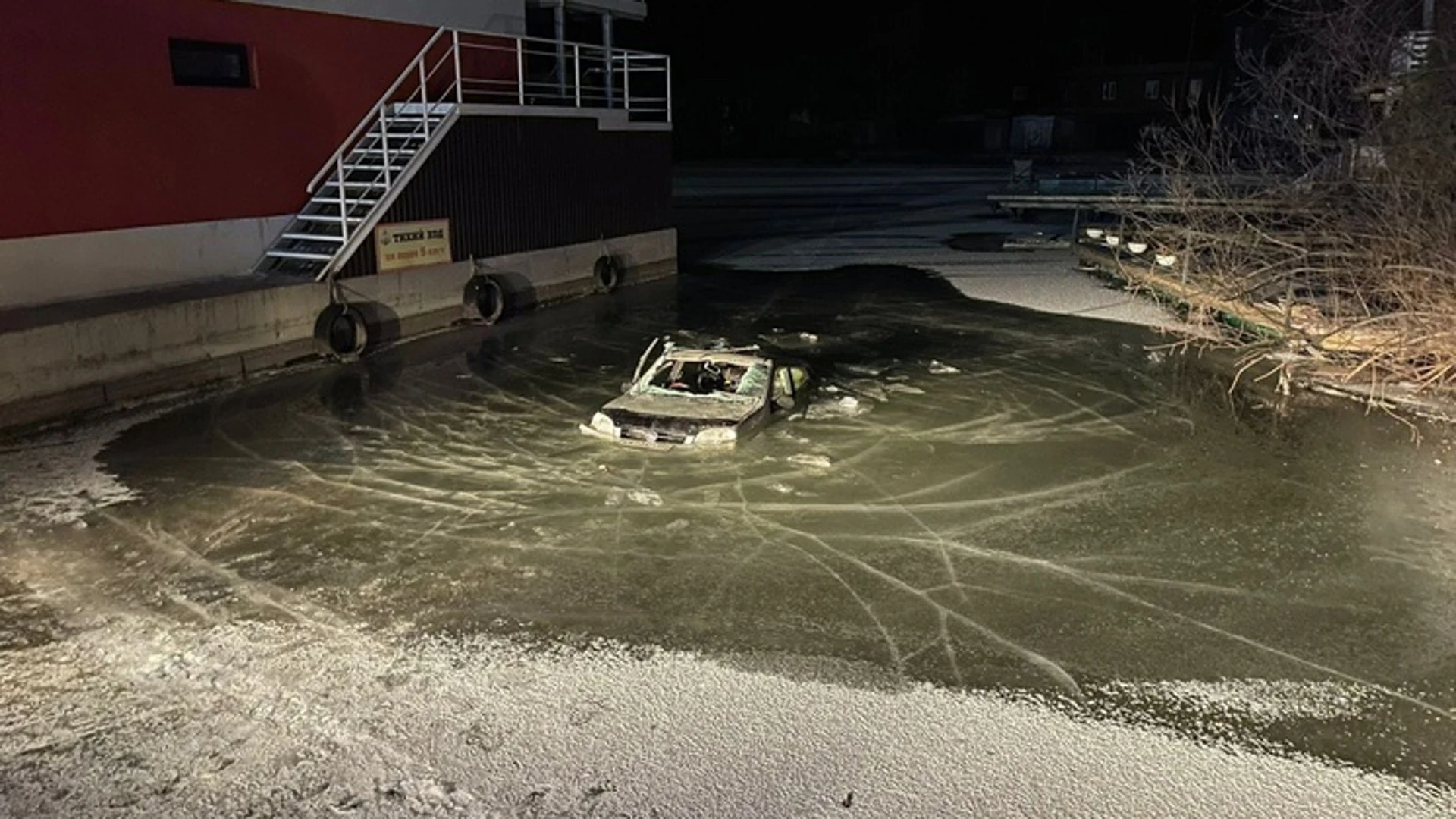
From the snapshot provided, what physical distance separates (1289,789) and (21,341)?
1227 cm

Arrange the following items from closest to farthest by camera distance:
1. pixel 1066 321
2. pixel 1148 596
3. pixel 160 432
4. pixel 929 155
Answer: pixel 1148 596 → pixel 160 432 → pixel 1066 321 → pixel 929 155

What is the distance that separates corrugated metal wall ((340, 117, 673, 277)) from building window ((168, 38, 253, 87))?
2.71 meters

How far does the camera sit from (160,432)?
1123 cm

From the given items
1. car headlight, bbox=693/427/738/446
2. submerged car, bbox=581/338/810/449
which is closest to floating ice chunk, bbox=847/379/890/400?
submerged car, bbox=581/338/810/449

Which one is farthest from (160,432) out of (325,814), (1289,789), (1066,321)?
(1066,321)

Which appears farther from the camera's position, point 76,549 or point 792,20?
point 792,20

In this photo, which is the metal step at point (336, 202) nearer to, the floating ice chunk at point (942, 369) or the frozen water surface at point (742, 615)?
the frozen water surface at point (742, 615)

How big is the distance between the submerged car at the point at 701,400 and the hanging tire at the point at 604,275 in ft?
26.8

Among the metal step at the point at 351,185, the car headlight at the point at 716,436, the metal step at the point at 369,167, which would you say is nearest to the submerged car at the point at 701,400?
the car headlight at the point at 716,436

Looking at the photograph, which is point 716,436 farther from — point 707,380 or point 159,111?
point 159,111

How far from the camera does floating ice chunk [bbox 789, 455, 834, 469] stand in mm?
10031

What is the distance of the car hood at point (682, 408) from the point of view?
1047cm

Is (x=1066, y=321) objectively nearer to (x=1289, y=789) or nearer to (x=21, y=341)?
(x=1289, y=789)

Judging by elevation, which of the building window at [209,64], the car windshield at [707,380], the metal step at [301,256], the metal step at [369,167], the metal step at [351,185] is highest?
the building window at [209,64]
